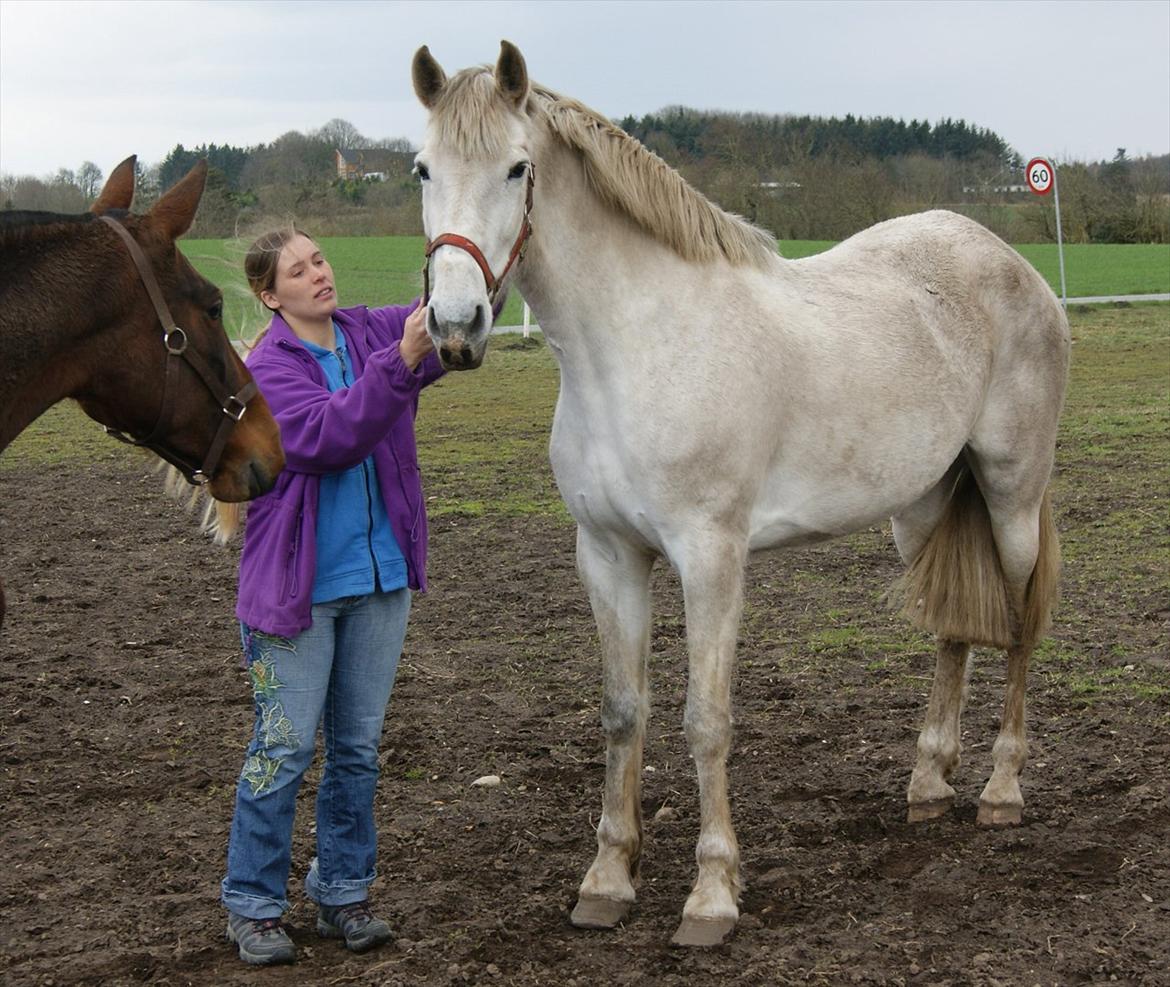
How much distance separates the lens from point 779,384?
379 centimetres

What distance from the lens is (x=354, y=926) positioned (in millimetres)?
3461

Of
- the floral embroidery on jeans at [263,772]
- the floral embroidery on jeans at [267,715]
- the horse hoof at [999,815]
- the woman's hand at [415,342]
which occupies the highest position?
the woman's hand at [415,342]

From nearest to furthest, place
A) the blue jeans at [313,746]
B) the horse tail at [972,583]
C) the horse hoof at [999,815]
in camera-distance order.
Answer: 1. the blue jeans at [313,746]
2. the horse hoof at [999,815]
3. the horse tail at [972,583]

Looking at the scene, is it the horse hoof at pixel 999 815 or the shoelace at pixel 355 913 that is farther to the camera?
the horse hoof at pixel 999 815

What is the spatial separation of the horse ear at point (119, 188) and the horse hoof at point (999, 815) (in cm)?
326

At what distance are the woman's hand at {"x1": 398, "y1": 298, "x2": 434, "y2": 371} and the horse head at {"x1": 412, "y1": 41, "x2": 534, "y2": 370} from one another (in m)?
0.10

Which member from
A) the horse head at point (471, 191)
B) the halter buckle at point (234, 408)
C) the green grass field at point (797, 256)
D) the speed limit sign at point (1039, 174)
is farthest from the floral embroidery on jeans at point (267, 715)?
the speed limit sign at point (1039, 174)

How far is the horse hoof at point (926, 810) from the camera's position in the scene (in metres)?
4.41

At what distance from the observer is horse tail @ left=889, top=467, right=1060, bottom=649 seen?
4.68 metres

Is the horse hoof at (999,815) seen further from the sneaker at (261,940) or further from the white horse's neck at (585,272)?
the sneaker at (261,940)

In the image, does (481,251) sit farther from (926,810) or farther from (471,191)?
(926,810)

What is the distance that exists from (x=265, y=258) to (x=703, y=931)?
2.15 meters

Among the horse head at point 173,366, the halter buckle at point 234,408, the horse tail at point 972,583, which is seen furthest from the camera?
the horse tail at point 972,583

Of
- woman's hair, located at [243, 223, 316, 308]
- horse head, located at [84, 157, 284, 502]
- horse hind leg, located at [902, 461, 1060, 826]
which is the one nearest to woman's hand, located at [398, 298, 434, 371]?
horse head, located at [84, 157, 284, 502]
